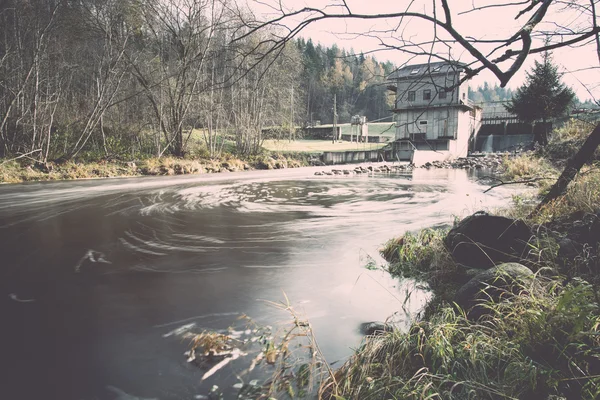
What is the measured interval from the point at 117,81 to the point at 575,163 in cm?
2378

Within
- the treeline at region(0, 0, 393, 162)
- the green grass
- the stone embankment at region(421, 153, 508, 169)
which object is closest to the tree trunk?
the treeline at region(0, 0, 393, 162)

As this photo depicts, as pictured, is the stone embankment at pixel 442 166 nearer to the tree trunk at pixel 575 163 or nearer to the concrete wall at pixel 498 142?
the concrete wall at pixel 498 142

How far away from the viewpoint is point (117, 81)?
22.8m

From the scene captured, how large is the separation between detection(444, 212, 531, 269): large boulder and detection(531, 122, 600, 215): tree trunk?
1352mm

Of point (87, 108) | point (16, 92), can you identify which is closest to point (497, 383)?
point (16, 92)

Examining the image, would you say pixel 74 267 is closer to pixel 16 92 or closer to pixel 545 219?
pixel 545 219

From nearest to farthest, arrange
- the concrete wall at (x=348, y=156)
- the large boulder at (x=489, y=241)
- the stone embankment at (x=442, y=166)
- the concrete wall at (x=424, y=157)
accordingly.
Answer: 1. the large boulder at (x=489, y=241)
2. the stone embankment at (x=442, y=166)
3. the concrete wall at (x=424, y=157)
4. the concrete wall at (x=348, y=156)

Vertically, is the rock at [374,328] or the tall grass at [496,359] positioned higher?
the tall grass at [496,359]

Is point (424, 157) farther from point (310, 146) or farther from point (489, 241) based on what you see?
point (489, 241)

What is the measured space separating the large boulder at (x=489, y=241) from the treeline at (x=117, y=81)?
29.2ft

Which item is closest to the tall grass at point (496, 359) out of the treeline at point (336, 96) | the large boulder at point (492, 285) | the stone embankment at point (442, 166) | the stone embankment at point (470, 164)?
the large boulder at point (492, 285)

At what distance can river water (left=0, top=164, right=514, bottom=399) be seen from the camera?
3.16m

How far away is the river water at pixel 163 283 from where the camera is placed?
3.16 meters

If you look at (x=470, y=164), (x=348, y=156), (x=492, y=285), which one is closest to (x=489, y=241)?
(x=492, y=285)
